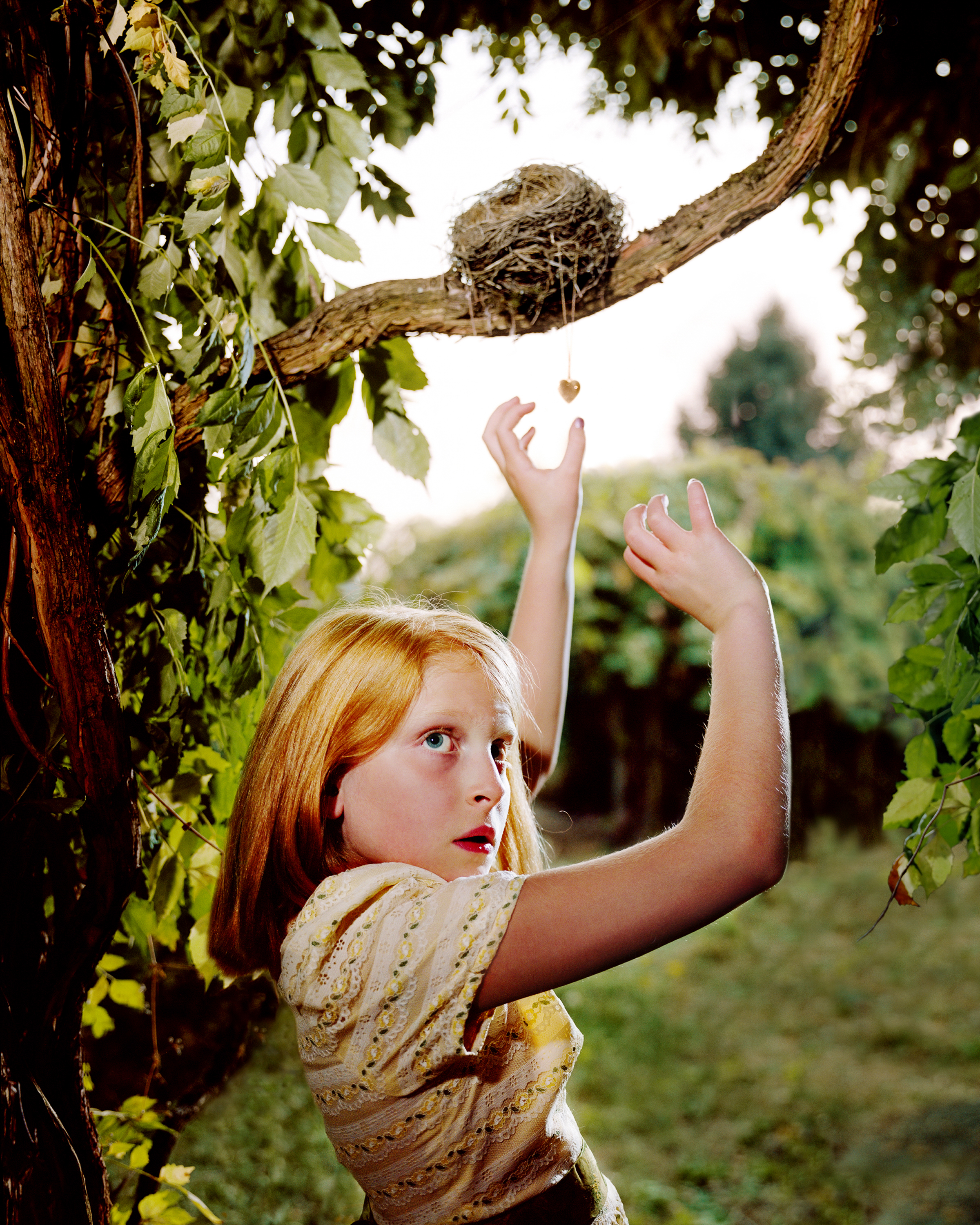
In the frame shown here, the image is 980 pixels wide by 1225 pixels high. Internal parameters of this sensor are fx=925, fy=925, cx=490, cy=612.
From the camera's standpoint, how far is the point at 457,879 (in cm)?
89

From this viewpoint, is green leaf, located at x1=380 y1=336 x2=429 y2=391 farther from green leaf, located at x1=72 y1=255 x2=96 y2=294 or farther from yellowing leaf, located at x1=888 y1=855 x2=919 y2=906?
yellowing leaf, located at x1=888 y1=855 x2=919 y2=906

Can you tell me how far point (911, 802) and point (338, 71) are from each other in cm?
129

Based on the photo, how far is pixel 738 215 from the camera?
43.2 inches

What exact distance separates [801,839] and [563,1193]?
599 cm

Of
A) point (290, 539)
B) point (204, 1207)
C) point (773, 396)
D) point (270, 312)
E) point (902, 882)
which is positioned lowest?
point (204, 1207)

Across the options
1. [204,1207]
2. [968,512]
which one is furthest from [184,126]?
[204,1207]

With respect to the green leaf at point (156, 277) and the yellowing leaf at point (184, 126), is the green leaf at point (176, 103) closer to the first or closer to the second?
the yellowing leaf at point (184, 126)

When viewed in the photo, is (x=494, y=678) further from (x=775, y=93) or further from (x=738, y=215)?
(x=775, y=93)

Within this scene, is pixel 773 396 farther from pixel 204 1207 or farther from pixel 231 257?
pixel 204 1207

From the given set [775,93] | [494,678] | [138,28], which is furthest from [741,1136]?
[138,28]

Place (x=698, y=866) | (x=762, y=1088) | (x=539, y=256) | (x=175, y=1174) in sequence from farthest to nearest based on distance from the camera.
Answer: (x=762, y=1088) < (x=175, y=1174) < (x=539, y=256) < (x=698, y=866)

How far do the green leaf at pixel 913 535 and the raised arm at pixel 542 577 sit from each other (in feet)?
1.53

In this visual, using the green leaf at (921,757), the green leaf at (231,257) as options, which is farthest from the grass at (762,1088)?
the green leaf at (231,257)

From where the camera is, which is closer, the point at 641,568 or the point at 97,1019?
the point at 641,568
